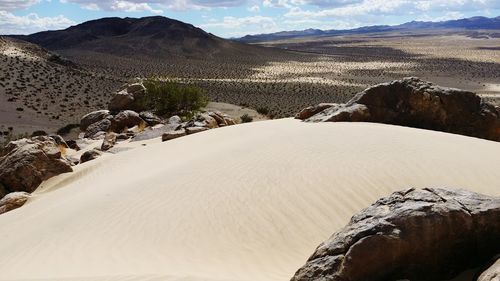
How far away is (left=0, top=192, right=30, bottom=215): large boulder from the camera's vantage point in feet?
37.5

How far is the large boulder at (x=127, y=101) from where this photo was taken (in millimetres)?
25469

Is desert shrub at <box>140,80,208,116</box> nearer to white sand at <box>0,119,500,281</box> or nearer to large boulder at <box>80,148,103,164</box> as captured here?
large boulder at <box>80,148,103,164</box>

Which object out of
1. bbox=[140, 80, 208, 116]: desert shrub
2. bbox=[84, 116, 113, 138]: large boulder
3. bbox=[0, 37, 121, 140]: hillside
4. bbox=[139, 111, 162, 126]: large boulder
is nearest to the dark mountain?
bbox=[0, 37, 121, 140]: hillside

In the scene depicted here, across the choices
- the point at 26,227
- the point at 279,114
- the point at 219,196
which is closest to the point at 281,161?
the point at 219,196

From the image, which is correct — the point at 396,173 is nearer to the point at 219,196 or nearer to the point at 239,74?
the point at 219,196

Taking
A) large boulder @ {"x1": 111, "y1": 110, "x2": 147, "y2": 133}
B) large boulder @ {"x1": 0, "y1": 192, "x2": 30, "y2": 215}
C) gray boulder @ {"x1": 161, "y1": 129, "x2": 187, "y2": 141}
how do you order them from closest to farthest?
large boulder @ {"x1": 0, "y1": 192, "x2": 30, "y2": 215}, gray boulder @ {"x1": 161, "y1": 129, "x2": 187, "y2": 141}, large boulder @ {"x1": 111, "y1": 110, "x2": 147, "y2": 133}

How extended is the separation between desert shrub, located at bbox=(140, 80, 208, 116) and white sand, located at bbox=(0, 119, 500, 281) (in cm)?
1322

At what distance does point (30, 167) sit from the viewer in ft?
42.6

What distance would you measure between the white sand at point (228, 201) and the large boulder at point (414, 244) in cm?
138

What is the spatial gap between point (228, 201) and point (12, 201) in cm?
584

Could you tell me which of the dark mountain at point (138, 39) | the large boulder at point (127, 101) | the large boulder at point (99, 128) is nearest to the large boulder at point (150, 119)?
the large boulder at point (99, 128)

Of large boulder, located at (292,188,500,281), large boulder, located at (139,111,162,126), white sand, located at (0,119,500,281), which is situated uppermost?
large boulder, located at (292,188,500,281)

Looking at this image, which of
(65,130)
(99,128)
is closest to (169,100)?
(65,130)

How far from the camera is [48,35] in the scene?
4291 inches
